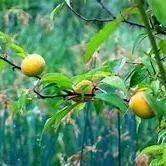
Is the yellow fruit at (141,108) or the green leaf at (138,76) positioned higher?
the green leaf at (138,76)

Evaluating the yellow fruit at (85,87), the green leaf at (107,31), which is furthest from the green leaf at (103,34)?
the yellow fruit at (85,87)

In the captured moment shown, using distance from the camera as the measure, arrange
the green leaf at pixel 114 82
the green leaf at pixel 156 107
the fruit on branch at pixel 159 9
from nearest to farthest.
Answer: the fruit on branch at pixel 159 9 < the green leaf at pixel 156 107 < the green leaf at pixel 114 82

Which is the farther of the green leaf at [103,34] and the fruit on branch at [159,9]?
the green leaf at [103,34]

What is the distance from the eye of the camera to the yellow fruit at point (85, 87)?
2.88 feet

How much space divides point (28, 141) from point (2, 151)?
111 millimetres

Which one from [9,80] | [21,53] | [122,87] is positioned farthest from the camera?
[9,80]

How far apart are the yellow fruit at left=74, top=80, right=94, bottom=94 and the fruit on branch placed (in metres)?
0.35

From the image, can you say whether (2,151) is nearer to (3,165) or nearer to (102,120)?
(3,165)

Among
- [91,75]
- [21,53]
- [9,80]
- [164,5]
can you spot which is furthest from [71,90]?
[9,80]

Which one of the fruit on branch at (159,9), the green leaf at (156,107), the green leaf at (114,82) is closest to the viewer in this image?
the fruit on branch at (159,9)

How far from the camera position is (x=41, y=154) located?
217 cm

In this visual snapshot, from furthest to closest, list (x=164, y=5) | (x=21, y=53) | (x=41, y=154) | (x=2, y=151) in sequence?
(x=2, y=151) < (x=41, y=154) < (x=21, y=53) < (x=164, y=5)

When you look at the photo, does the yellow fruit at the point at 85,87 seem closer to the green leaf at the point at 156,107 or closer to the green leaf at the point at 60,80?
the green leaf at the point at 60,80

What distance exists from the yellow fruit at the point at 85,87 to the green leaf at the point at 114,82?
52 mm
